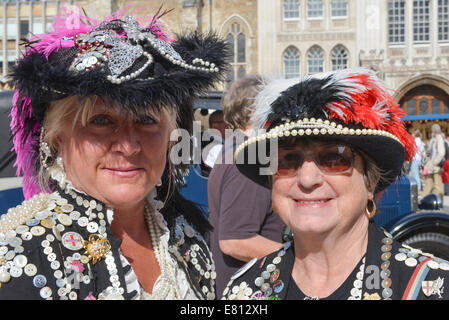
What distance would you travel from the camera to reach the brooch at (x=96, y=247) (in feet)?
5.52

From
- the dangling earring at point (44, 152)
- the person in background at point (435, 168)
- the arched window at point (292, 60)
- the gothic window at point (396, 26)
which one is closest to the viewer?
the dangling earring at point (44, 152)

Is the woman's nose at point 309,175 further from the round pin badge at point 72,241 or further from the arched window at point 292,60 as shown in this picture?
the arched window at point 292,60

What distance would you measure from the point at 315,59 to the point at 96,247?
28876mm

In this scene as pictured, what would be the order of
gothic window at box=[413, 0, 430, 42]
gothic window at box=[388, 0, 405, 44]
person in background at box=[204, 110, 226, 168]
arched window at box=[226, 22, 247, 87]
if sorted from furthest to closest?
arched window at box=[226, 22, 247, 87], gothic window at box=[413, 0, 430, 42], gothic window at box=[388, 0, 405, 44], person in background at box=[204, 110, 226, 168]

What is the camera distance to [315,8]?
2908cm

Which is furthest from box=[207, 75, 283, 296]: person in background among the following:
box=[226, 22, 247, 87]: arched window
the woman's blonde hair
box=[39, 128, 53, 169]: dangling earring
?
box=[226, 22, 247, 87]: arched window

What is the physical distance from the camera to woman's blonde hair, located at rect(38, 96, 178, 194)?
5.45 ft

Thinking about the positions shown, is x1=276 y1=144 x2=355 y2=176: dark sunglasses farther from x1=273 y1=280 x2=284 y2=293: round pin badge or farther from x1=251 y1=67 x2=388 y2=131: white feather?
x1=273 y1=280 x2=284 y2=293: round pin badge

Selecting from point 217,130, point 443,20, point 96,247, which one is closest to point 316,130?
point 96,247

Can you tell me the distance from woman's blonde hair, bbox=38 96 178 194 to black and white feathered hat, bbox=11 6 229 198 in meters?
0.04

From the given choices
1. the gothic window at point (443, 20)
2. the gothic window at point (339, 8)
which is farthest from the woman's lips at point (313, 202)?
the gothic window at point (443, 20)

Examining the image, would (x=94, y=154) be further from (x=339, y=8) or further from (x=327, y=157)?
(x=339, y=8)

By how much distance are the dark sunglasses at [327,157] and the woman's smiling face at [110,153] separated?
556 mm
